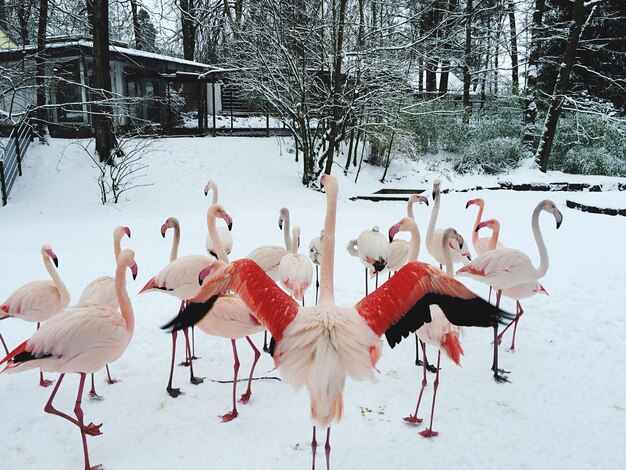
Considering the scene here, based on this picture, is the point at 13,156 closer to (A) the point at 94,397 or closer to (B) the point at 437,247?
(A) the point at 94,397

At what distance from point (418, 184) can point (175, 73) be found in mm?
11157

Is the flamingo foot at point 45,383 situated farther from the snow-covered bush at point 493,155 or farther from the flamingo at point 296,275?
the snow-covered bush at point 493,155

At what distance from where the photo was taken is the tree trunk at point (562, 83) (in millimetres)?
13797

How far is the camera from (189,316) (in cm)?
268

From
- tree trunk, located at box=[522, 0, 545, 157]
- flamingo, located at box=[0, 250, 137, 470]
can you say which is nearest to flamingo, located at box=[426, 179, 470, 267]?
flamingo, located at box=[0, 250, 137, 470]

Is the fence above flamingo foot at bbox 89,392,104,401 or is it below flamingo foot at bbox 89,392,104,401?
above

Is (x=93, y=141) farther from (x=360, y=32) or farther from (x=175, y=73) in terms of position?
(x=360, y=32)

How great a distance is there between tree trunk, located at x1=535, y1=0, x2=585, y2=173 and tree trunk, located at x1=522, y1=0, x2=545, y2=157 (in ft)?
4.59

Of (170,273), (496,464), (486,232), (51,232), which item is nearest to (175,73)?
(51,232)

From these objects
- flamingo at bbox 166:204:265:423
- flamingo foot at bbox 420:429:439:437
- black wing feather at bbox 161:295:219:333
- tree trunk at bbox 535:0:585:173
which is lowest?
flamingo foot at bbox 420:429:439:437

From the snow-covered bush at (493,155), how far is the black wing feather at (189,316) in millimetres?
15778

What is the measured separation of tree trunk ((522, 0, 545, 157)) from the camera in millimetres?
16203

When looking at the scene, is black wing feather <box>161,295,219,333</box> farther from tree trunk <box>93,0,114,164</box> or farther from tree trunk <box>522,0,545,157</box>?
tree trunk <box>522,0,545,157</box>

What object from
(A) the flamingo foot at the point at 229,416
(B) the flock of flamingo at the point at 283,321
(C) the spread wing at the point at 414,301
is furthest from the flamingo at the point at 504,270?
(A) the flamingo foot at the point at 229,416
